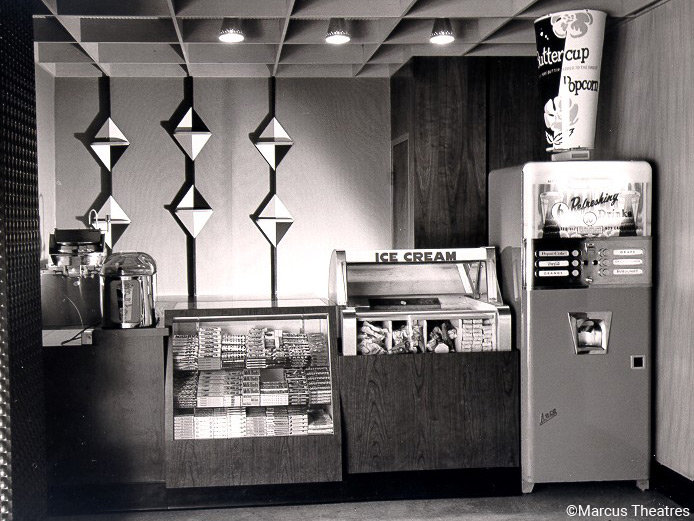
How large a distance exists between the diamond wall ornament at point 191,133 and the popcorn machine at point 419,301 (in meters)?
2.19

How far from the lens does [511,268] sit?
4.80m

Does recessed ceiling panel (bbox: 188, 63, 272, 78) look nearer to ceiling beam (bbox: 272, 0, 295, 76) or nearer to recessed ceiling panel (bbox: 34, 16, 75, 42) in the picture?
ceiling beam (bbox: 272, 0, 295, 76)

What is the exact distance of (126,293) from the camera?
445cm

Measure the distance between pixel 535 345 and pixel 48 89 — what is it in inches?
174

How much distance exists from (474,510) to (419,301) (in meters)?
1.34

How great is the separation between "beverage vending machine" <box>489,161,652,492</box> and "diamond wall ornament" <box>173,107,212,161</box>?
3156 mm

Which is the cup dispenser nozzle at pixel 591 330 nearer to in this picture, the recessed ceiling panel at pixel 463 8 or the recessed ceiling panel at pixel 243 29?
the recessed ceiling panel at pixel 463 8

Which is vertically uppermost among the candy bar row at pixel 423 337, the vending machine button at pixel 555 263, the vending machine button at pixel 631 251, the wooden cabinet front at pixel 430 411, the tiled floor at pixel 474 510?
the vending machine button at pixel 631 251

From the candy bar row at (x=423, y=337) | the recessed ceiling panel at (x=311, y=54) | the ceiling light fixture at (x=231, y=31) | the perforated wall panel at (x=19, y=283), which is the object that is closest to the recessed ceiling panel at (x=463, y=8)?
the ceiling light fixture at (x=231, y=31)

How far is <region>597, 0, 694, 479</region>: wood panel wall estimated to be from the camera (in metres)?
4.25

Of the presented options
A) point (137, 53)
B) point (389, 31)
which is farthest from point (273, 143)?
point (389, 31)

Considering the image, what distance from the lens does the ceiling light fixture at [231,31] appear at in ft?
16.5

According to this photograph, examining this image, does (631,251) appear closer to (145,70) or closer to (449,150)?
(449,150)

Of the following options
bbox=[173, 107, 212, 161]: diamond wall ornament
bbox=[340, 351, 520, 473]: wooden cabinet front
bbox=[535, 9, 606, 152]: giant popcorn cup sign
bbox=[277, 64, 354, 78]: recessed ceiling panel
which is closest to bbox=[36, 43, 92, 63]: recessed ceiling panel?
bbox=[173, 107, 212, 161]: diamond wall ornament
